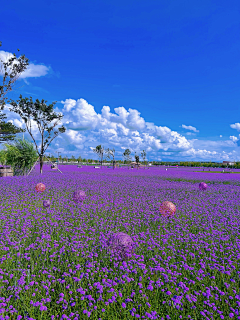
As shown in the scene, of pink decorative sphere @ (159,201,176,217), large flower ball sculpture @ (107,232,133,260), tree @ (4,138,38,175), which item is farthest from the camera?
tree @ (4,138,38,175)

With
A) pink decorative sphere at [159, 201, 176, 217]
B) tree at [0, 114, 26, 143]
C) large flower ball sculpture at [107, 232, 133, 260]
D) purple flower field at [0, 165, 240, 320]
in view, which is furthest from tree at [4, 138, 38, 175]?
large flower ball sculpture at [107, 232, 133, 260]

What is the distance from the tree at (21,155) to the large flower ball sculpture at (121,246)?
68.9 feet

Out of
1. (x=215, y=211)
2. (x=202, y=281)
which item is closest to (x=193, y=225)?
(x=215, y=211)

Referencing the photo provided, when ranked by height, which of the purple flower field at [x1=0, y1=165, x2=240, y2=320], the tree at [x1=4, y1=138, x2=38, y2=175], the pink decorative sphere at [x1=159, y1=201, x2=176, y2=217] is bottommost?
the purple flower field at [x1=0, y1=165, x2=240, y2=320]

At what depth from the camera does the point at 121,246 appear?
13.9ft

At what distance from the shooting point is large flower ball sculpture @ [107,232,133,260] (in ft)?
13.8

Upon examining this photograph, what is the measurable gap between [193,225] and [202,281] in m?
3.23

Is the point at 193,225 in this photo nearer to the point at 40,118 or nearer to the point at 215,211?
the point at 215,211

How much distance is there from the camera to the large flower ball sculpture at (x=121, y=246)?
13.8 feet

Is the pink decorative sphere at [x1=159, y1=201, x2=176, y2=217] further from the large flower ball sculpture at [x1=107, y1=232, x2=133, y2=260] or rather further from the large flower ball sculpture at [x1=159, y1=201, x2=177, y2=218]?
the large flower ball sculpture at [x1=107, y1=232, x2=133, y2=260]

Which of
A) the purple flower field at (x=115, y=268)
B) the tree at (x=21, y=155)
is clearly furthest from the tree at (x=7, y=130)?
the purple flower field at (x=115, y=268)

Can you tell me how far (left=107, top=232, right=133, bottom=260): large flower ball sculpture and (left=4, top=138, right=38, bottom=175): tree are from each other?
68.9 ft

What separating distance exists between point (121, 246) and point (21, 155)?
21.3 metres

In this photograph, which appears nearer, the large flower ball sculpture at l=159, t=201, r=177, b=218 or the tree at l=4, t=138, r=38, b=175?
the large flower ball sculpture at l=159, t=201, r=177, b=218
